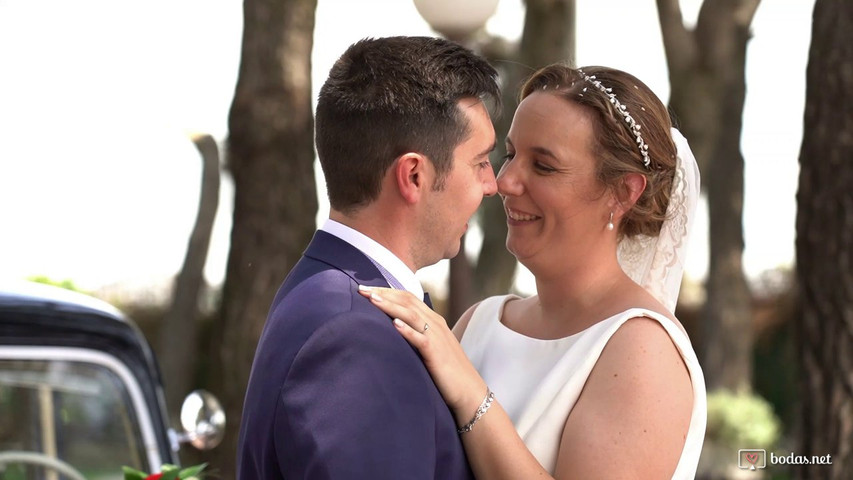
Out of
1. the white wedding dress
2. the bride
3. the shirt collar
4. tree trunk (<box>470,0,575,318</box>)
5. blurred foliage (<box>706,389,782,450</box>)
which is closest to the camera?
the shirt collar

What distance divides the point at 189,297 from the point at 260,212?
475 centimetres

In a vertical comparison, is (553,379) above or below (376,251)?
below

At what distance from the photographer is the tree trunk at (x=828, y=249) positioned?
5172mm

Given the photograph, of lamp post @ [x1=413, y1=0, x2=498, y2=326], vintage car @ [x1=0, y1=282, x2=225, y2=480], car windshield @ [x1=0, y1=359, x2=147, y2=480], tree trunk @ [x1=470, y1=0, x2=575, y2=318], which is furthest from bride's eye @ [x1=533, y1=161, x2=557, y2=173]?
tree trunk @ [x1=470, y1=0, x2=575, y2=318]

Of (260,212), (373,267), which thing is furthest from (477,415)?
(260,212)

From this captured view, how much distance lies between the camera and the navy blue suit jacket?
7.02ft

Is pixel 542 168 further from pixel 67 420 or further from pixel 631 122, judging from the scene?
pixel 67 420

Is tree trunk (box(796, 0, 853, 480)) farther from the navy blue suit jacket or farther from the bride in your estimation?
the navy blue suit jacket

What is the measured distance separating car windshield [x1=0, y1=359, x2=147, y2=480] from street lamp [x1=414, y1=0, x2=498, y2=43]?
5376 millimetres

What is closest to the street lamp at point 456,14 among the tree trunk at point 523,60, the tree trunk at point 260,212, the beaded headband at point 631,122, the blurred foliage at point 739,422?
the tree trunk at point 260,212

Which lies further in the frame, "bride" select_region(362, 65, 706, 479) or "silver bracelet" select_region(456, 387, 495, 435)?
"bride" select_region(362, 65, 706, 479)

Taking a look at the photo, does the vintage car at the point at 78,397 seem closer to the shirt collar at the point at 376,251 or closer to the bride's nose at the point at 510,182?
the bride's nose at the point at 510,182

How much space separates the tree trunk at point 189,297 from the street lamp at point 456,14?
16.6 feet

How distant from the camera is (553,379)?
9.78 feet
